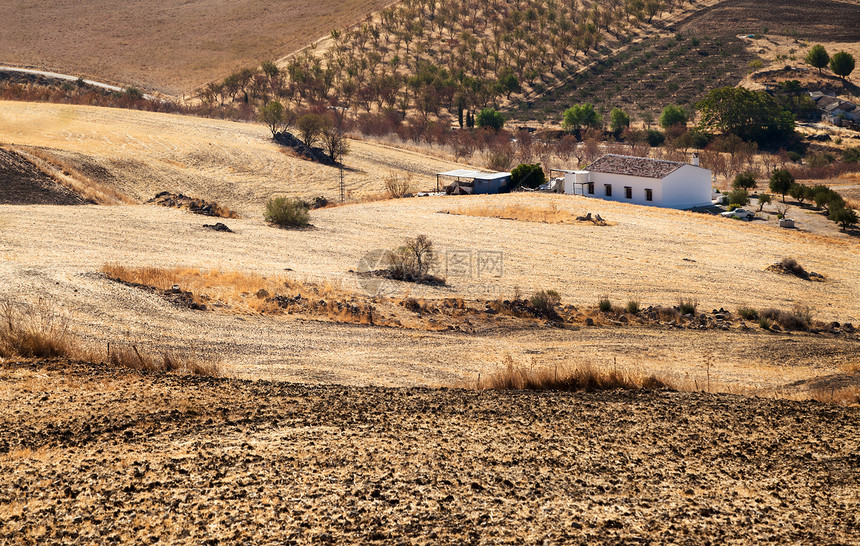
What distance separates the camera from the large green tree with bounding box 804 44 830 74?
107 metres

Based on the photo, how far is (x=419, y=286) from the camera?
2641 cm

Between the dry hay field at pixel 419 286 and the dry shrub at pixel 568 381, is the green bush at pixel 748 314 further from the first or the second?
the dry shrub at pixel 568 381

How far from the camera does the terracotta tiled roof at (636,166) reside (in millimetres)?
55125

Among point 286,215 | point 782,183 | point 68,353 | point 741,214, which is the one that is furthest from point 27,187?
point 782,183

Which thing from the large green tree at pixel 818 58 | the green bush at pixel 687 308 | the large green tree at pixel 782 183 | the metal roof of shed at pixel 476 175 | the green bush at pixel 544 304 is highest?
the large green tree at pixel 818 58

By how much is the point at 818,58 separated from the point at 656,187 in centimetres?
6886

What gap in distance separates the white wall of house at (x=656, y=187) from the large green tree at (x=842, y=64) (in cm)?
6336

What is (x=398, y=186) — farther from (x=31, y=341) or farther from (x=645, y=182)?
(x=31, y=341)

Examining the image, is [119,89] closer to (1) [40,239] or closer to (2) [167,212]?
(2) [167,212]

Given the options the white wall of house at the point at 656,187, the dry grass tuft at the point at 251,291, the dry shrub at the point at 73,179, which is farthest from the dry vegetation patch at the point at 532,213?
the dry grass tuft at the point at 251,291

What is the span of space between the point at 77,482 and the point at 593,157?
77279 mm

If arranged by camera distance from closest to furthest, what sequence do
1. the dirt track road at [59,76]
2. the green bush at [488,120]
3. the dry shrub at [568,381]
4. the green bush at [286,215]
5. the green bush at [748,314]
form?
the dry shrub at [568,381] < the green bush at [748,314] < the green bush at [286,215] < the green bush at [488,120] < the dirt track road at [59,76]

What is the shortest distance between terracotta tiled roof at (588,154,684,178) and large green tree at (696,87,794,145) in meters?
36.9

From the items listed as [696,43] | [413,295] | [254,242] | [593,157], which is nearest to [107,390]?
[413,295]
